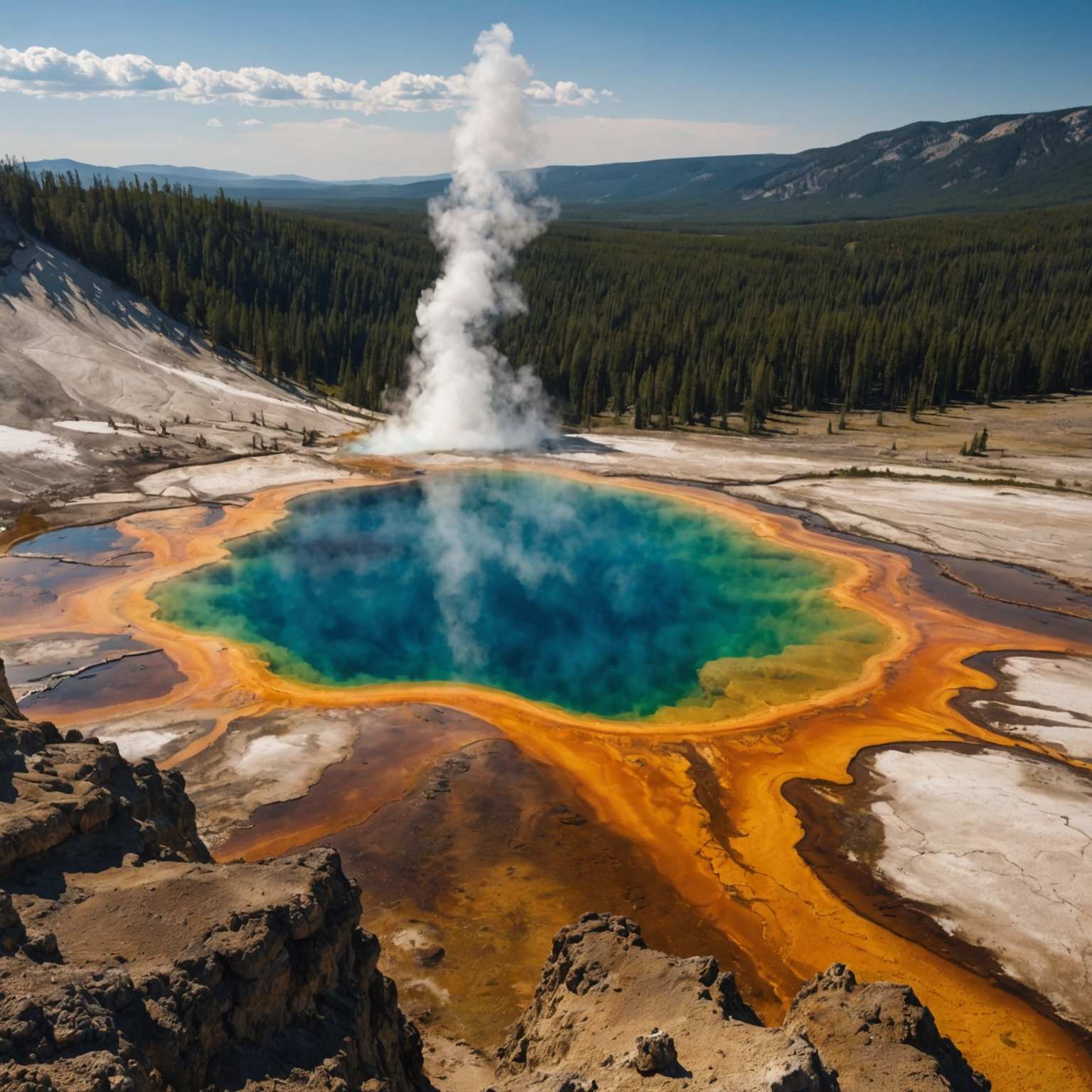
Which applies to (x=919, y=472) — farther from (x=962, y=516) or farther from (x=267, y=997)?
(x=267, y=997)

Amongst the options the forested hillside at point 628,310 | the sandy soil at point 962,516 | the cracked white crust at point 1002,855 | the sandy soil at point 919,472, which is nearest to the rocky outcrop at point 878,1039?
the cracked white crust at point 1002,855

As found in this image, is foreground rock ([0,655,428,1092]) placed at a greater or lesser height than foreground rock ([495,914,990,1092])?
greater

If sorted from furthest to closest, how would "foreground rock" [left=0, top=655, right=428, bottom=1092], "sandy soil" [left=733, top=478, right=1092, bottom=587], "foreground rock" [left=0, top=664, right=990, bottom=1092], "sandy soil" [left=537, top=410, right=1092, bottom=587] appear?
"sandy soil" [left=537, top=410, right=1092, bottom=587] < "sandy soil" [left=733, top=478, right=1092, bottom=587] < "foreground rock" [left=0, top=664, right=990, bottom=1092] < "foreground rock" [left=0, top=655, right=428, bottom=1092]

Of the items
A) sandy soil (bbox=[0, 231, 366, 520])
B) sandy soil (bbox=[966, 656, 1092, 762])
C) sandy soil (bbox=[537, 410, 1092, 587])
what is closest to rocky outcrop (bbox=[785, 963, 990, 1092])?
sandy soil (bbox=[966, 656, 1092, 762])

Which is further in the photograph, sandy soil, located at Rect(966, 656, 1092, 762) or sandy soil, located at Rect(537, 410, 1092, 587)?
sandy soil, located at Rect(537, 410, 1092, 587)

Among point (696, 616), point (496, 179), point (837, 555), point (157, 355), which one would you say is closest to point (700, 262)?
point (496, 179)

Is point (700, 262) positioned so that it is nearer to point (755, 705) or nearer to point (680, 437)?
point (680, 437)

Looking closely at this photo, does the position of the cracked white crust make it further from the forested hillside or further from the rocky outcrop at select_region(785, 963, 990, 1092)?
the forested hillside

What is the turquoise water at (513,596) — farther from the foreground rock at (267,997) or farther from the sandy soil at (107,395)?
the foreground rock at (267,997)
